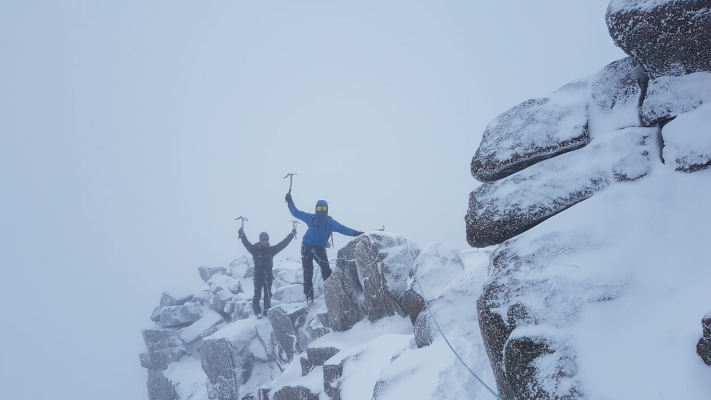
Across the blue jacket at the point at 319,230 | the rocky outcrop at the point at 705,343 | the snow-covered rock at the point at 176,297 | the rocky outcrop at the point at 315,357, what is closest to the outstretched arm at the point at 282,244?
the blue jacket at the point at 319,230

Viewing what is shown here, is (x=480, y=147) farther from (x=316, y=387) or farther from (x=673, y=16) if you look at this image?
(x=316, y=387)

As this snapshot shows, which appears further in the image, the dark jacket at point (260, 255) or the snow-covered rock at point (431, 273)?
the dark jacket at point (260, 255)

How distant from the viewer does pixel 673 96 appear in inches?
190

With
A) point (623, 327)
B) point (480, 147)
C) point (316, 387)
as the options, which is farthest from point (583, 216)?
point (316, 387)

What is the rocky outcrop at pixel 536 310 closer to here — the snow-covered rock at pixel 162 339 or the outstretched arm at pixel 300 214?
the outstretched arm at pixel 300 214

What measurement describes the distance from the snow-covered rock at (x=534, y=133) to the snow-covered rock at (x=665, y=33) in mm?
976

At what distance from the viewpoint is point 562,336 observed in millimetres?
3994

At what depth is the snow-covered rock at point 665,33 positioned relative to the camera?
4309 mm

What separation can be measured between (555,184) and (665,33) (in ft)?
6.92

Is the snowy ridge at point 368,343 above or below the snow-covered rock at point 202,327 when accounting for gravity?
above

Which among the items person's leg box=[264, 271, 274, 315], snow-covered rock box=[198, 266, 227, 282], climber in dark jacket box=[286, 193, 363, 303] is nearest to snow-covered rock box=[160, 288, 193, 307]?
snow-covered rock box=[198, 266, 227, 282]

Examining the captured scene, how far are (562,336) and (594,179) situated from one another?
2.23 m

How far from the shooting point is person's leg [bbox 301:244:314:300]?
48.3 feet

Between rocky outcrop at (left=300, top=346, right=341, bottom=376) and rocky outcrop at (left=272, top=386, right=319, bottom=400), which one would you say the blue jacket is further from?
rocky outcrop at (left=272, top=386, right=319, bottom=400)
